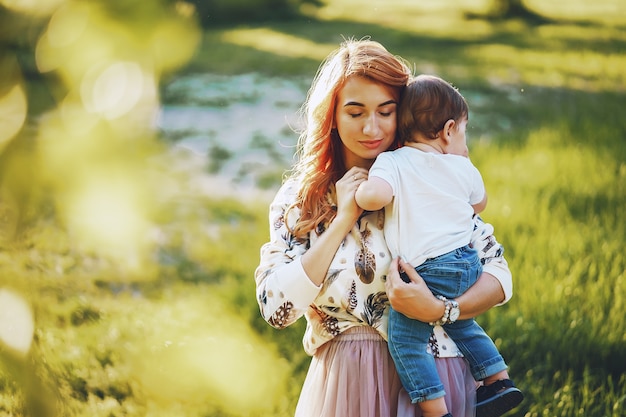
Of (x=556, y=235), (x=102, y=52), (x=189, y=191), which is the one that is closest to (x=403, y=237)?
(x=102, y=52)

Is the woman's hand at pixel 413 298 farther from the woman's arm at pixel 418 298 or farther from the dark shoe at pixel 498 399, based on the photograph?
the dark shoe at pixel 498 399

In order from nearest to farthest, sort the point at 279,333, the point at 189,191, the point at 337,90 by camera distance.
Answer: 1. the point at 337,90
2. the point at 279,333
3. the point at 189,191

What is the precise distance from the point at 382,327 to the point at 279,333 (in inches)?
66.4

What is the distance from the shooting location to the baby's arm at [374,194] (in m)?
1.75

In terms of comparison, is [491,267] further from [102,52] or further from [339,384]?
[102,52]

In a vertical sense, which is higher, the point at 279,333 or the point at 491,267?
the point at 491,267

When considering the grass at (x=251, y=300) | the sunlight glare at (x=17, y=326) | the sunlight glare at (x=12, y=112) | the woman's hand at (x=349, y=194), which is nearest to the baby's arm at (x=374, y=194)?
the woman's hand at (x=349, y=194)

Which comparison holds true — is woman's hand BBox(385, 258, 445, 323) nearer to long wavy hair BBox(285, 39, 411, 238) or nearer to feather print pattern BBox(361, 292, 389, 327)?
feather print pattern BBox(361, 292, 389, 327)

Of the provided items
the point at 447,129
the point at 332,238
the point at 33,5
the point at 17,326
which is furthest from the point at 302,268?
the point at 33,5

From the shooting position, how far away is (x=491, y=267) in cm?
192

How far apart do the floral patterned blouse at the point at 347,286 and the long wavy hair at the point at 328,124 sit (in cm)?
9

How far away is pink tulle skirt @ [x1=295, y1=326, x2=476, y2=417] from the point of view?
185 cm

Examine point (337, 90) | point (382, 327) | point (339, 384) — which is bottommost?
point (339, 384)

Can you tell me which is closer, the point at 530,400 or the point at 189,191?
the point at 530,400
